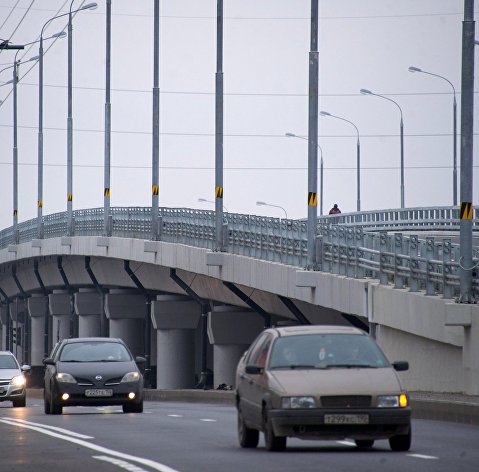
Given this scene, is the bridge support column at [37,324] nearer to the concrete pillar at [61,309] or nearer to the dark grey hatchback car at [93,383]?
the concrete pillar at [61,309]

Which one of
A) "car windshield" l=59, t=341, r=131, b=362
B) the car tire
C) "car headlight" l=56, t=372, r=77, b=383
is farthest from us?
"car windshield" l=59, t=341, r=131, b=362

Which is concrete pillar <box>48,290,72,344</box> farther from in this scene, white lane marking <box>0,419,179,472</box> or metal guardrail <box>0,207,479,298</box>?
white lane marking <box>0,419,179,472</box>

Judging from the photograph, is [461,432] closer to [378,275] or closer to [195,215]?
[378,275]

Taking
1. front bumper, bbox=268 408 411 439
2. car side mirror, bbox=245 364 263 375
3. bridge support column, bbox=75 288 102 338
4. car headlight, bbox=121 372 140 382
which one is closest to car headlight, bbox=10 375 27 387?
car headlight, bbox=121 372 140 382

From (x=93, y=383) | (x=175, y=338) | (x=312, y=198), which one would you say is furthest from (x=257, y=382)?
(x=175, y=338)

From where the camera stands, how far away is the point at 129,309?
75.7m

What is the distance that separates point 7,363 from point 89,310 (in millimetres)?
43702

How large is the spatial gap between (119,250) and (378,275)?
29.3 m

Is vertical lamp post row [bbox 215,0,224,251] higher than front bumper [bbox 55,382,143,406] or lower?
higher

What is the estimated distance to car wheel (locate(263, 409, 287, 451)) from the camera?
17.0 metres

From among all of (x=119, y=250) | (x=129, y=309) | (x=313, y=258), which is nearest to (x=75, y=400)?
(x=313, y=258)

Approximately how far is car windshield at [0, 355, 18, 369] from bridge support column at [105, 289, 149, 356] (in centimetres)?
3606

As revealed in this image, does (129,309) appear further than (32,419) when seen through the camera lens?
Yes

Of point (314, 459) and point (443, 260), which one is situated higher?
point (443, 260)
